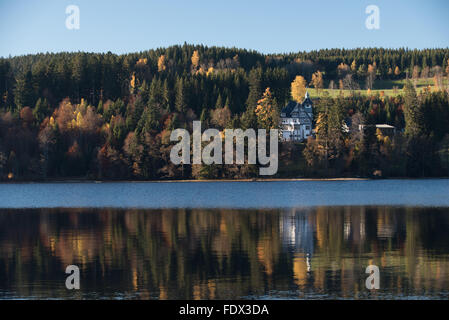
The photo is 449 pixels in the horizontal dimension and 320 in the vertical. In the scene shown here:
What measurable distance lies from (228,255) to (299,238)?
866 cm

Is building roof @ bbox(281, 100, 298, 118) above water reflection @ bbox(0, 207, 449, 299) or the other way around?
above

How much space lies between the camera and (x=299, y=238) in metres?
44.3

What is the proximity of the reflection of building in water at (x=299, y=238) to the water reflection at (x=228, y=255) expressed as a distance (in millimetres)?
66

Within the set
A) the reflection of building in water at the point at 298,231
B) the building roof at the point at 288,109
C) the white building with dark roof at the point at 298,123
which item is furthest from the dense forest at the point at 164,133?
the reflection of building in water at the point at 298,231

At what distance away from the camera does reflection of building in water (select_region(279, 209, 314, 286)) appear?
32600 mm

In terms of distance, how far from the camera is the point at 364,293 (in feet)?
90.8

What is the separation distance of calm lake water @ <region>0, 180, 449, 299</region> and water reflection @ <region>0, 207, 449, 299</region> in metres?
0.05

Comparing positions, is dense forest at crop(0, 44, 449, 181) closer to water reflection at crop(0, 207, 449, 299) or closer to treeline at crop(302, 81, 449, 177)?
treeline at crop(302, 81, 449, 177)

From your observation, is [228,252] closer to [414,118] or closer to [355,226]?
[355,226]

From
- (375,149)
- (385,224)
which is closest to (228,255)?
(385,224)

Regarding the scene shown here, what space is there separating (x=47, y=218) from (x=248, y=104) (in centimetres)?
12589

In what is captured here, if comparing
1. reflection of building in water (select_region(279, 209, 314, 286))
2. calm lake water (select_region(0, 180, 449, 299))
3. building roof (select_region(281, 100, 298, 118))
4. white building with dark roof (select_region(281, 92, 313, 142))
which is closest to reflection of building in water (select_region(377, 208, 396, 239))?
calm lake water (select_region(0, 180, 449, 299))
